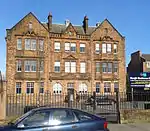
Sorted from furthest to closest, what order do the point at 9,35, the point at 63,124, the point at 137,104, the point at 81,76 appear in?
the point at 81,76
the point at 9,35
the point at 137,104
the point at 63,124

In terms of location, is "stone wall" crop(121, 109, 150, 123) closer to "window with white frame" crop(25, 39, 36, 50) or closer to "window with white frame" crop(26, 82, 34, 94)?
"window with white frame" crop(26, 82, 34, 94)

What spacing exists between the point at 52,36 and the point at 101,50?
9.33m

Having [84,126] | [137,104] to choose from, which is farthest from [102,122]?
[137,104]

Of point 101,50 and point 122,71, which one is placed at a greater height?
point 101,50

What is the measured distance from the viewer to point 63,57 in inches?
1929

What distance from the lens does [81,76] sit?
1945 inches

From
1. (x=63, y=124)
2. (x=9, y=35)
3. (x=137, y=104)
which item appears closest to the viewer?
(x=63, y=124)

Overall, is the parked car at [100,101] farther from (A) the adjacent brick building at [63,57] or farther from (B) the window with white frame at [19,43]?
(B) the window with white frame at [19,43]

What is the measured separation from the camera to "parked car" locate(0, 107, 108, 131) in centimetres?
978

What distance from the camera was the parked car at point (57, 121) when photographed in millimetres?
9781

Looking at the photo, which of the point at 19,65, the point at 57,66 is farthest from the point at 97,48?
the point at 19,65

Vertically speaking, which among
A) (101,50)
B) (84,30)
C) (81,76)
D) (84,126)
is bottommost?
(84,126)

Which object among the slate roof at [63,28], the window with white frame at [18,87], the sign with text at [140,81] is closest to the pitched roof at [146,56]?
the slate roof at [63,28]

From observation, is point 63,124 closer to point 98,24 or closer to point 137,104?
point 137,104
